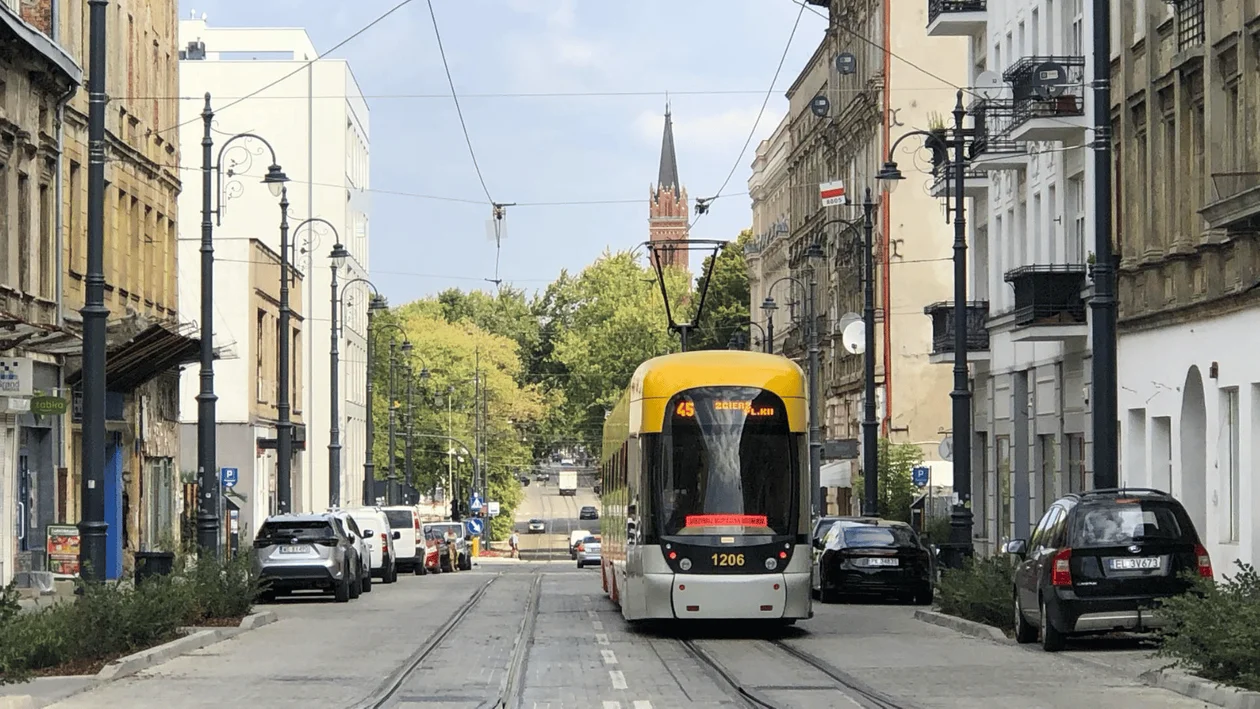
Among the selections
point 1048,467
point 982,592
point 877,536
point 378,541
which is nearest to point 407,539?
point 378,541

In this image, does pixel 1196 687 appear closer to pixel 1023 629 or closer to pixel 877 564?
pixel 1023 629

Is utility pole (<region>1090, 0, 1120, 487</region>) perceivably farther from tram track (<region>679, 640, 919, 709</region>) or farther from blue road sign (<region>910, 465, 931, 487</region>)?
blue road sign (<region>910, 465, 931, 487</region>)

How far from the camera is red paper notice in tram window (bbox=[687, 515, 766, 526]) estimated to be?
25594 millimetres

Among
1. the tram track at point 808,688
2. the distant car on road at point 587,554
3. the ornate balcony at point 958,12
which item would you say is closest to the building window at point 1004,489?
the ornate balcony at point 958,12

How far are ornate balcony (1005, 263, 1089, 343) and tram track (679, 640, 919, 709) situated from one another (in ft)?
58.8

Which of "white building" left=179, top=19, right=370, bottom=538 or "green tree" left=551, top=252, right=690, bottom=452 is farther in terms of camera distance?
"green tree" left=551, top=252, right=690, bottom=452

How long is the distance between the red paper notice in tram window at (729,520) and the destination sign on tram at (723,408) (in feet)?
4.02

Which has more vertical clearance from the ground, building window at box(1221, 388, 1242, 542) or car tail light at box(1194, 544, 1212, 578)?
building window at box(1221, 388, 1242, 542)

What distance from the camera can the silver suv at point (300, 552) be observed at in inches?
1448

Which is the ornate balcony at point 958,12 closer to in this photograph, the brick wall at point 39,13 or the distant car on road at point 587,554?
the brick wall at point 39,13

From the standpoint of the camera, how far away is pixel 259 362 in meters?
70.6

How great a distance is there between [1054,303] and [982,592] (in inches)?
531

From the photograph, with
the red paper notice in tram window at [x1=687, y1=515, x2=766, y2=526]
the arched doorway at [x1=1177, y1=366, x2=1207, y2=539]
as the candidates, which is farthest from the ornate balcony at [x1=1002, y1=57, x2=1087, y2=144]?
the red paper notice in tram window at [x1=687, y1=515, x2=766, y2=526]

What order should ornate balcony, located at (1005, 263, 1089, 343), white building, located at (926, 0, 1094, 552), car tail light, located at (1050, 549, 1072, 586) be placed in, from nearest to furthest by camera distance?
car tail light, located at (1050, 549, 1072, 586) → ornate balcony, located at (1005, 263, 1089, 343) → white building, located at (926, 0, 1094, 552)
